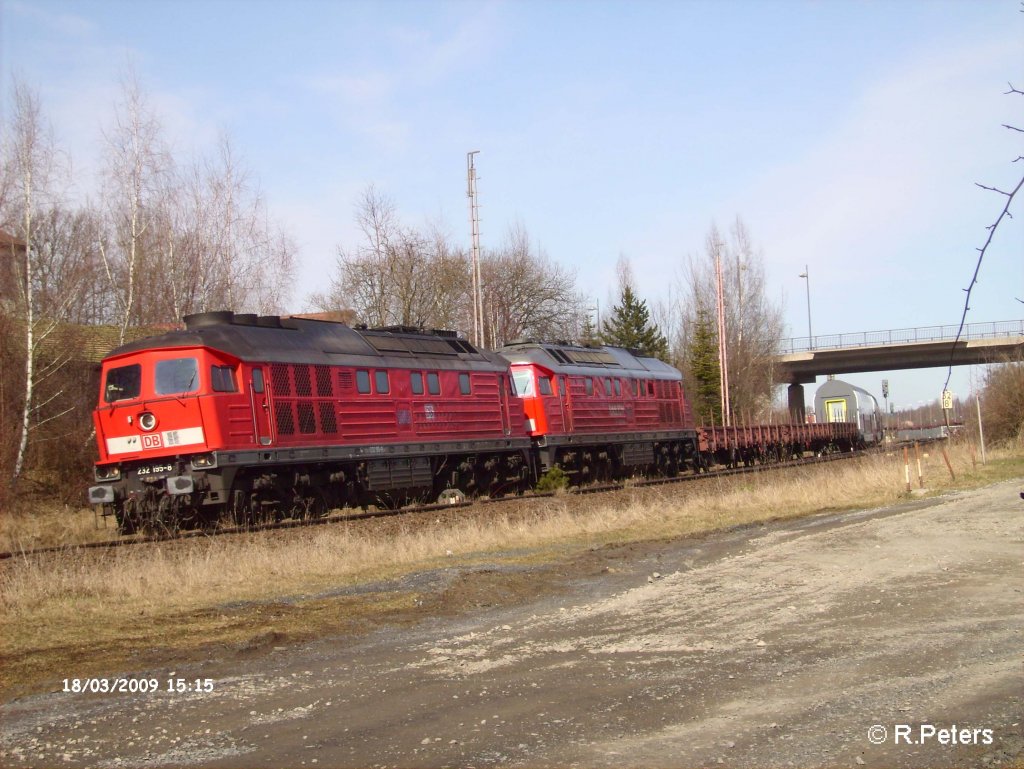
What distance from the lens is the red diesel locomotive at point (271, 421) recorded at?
17.9 metres

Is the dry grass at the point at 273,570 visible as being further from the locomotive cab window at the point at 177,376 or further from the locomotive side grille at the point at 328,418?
the locomotive cab window at the point at 177,376

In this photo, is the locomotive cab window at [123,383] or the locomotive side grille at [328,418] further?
the locomotive side grille at [328,418]

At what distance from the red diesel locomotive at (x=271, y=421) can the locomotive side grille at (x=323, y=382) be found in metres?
0.03

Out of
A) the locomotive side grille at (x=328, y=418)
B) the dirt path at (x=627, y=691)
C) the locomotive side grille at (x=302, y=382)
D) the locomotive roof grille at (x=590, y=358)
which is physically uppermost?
the locomotive roof grille at (x=590, y=358)

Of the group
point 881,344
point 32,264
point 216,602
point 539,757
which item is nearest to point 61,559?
point 216,602

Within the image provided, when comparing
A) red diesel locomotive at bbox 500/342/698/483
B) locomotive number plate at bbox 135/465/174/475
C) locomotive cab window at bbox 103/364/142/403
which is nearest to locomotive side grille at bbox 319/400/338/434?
locomotive number plate at bbox 135/465/174/475

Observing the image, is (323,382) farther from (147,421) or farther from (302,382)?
(147,421)

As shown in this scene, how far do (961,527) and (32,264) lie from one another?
22.7m

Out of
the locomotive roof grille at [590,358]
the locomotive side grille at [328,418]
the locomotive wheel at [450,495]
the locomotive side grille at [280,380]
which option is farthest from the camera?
the locomotive roof grille at [590,358]

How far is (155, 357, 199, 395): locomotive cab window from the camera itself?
1791cm

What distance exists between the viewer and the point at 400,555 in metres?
14.1

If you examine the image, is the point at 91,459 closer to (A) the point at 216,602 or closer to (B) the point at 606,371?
(B) the point at 606,371

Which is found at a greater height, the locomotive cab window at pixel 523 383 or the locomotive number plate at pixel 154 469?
the locomotive cab window at pixel 523 383

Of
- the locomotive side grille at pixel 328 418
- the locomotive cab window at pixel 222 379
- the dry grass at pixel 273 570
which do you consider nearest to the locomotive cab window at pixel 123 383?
the locomotive cab window at pixel 222 379
